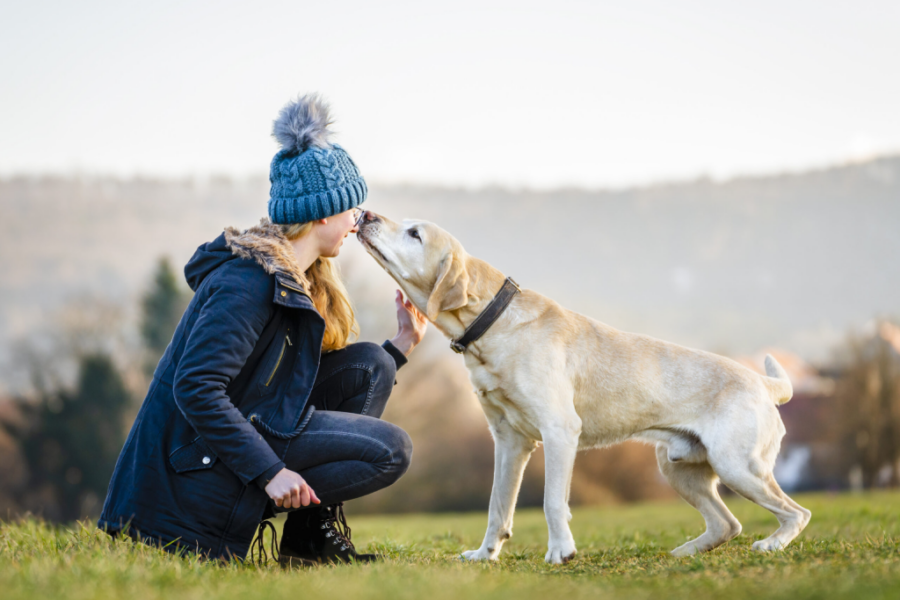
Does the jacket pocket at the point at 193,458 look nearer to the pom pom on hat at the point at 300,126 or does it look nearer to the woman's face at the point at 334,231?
the woman's face at the point at 334,231

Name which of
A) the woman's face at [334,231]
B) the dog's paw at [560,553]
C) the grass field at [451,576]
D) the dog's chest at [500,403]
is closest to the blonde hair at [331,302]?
the woman's face at [334,231]

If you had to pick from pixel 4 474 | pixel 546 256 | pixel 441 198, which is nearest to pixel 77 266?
pixel 4 474

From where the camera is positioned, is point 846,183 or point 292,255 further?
point 846,183

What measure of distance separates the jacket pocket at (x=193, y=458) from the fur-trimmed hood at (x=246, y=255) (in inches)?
33.4

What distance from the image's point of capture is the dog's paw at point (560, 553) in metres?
3.99

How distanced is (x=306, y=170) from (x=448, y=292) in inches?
45.0

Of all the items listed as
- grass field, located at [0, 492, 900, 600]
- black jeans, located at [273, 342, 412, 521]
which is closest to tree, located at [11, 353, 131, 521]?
grass field, located at [0, 492, 900, 600]

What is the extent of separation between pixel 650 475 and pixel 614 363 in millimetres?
29194

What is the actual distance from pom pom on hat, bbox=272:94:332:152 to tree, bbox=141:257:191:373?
28.9 metres

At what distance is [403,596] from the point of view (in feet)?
7.79

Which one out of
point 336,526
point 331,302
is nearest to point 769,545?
point 336,526

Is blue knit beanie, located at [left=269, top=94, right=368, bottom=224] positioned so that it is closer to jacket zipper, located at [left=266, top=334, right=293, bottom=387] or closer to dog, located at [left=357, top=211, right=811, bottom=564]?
dog, located at [left=357, top=211, right=811, bottom=564]

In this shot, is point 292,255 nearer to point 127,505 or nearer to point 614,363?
point 127,505

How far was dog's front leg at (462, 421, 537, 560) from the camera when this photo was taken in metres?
4.59
